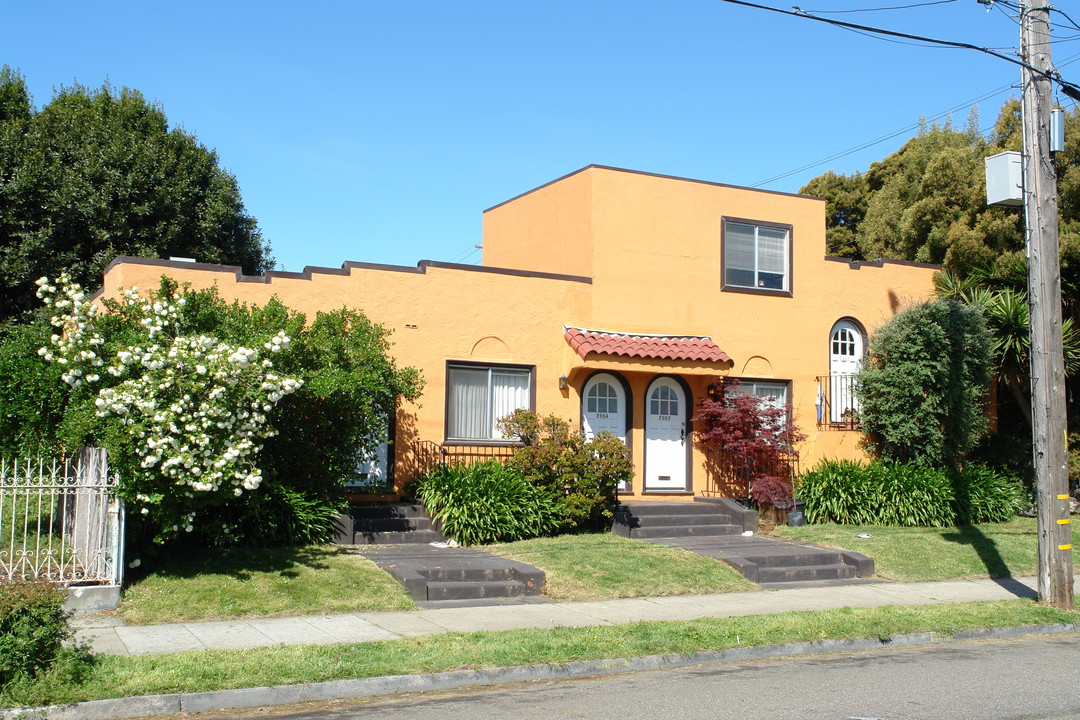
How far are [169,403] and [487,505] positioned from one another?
5490 mm

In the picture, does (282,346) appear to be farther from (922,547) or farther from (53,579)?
(922,547)

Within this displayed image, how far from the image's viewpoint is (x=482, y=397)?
668 inches

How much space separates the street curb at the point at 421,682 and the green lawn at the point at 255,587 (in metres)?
2.92

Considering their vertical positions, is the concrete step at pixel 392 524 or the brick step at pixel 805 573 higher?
the concrete step at pixel 392 524

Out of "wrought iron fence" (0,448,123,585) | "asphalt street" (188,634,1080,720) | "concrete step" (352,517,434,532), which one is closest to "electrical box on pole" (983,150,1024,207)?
"asphalt street" (188,634,1080,720)

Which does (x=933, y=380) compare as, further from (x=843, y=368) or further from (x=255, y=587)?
(x=255, y=587)

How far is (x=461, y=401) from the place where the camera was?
16.8m

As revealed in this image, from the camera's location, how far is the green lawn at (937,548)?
14.9 metres

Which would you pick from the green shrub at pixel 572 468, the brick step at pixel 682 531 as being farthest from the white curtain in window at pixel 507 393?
the brick step at pixel 682 531

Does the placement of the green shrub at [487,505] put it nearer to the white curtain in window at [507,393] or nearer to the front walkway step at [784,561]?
the white curtain in window at [507,393]

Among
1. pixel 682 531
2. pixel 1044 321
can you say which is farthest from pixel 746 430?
pixel 1044 321

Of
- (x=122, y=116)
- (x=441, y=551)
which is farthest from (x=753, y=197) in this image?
(x=122, y=116)

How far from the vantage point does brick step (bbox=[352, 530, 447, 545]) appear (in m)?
14.6

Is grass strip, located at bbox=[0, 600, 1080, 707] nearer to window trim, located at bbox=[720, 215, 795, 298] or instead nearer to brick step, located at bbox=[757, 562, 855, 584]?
brick step, located at bbox=[757, 562, 855, 584]
